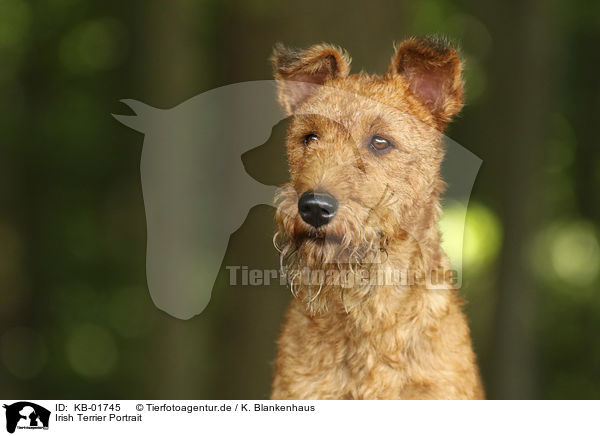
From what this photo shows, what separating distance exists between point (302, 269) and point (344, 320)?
303mm

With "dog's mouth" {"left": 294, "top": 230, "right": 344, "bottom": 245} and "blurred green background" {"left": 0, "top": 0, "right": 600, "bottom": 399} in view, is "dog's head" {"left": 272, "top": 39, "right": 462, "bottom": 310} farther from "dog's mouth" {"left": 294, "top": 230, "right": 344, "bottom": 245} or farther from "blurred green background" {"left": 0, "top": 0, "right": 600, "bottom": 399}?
"blurred green background" {"left": 0, "top": 0, "right": 600, "bottom": 399}

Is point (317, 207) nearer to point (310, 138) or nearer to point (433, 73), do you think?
point (310, 138)

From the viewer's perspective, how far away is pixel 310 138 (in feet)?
5.47

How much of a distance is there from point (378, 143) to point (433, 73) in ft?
0.81

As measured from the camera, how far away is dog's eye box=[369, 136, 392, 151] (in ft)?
5.49

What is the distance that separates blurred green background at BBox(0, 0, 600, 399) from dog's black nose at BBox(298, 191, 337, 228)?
26 centimetres

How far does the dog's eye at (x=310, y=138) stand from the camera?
1.65 metres
